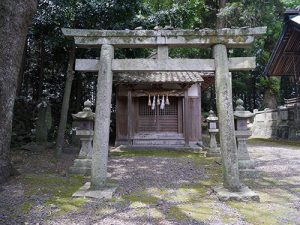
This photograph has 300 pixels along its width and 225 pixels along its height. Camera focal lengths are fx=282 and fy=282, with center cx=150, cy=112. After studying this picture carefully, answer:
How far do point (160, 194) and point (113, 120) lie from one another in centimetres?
1194

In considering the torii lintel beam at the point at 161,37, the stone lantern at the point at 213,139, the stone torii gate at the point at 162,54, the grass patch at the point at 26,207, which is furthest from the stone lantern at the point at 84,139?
the stone lantern at the point at 213,139

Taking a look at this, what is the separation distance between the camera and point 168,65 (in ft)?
18.3

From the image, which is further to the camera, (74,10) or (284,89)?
(284,89)

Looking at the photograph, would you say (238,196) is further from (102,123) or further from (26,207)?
(26,207)

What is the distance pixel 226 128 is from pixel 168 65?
1.66m

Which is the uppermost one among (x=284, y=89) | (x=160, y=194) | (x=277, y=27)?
(x=277, y=27)

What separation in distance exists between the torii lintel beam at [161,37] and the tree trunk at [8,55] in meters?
1.18

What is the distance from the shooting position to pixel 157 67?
5.57 m

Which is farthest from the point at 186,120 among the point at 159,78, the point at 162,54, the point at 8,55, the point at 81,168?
the point at 8,55

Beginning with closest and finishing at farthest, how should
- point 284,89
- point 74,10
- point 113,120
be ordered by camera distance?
point 74,10 < point 113,120 < point 284,89

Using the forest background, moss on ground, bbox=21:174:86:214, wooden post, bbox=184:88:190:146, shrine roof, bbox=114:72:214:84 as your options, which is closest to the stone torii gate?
moss on ground, bbox=21:174:86:214

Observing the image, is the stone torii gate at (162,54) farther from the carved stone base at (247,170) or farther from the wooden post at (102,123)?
the carved stone base at (247,170)

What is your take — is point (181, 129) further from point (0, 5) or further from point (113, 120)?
point (0, 5)

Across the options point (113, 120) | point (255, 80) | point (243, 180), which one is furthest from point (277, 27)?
point (243, 180)
